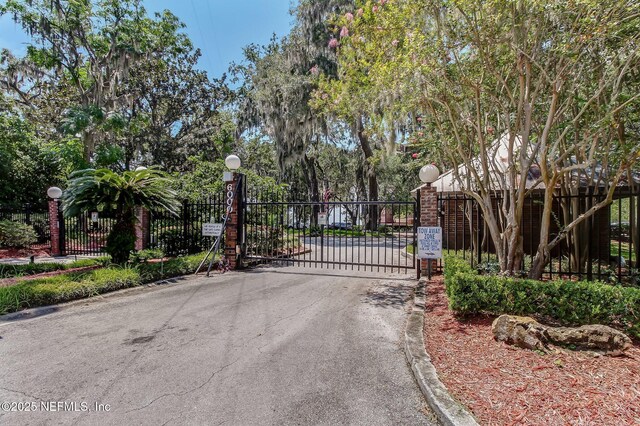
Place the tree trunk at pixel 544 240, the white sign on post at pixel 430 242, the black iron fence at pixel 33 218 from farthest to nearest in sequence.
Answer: the black iron fence at pixel 33 218
the white sign on post at pixel 430 242
the tree trunk at pixel 544 240

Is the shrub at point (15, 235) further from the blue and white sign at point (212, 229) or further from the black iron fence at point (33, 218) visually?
the blue and white sign at point (212, 229)

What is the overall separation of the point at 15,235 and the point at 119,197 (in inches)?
363

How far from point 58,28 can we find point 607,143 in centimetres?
2112

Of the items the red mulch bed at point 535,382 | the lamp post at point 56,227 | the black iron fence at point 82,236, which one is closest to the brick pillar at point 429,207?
the red mulch bed at point 535,382

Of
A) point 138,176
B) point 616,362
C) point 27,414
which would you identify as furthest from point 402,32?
point 27,414

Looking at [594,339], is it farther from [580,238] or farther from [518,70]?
[580,238]

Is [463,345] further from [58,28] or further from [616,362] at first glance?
[58,28]

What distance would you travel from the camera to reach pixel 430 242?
6824 mm

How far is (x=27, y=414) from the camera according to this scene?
2.56 metres

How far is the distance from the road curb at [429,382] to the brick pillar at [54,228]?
13023 millimetres

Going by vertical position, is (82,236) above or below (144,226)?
below

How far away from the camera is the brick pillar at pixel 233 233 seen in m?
8.74

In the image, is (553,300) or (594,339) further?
(553,300)

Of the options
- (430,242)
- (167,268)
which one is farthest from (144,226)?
(430,242)
